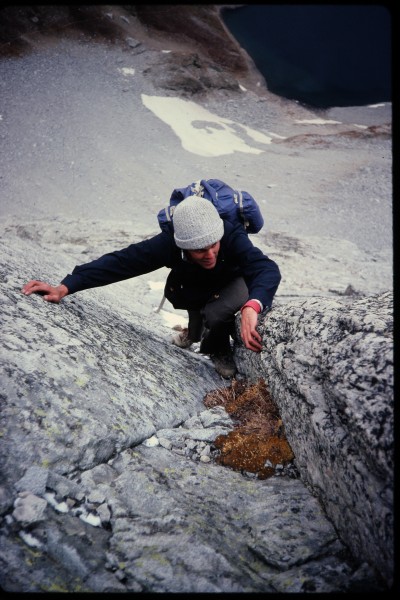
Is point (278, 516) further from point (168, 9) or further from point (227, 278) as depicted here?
point (168, 9)

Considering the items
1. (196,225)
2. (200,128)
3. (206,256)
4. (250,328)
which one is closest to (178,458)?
(250,328)

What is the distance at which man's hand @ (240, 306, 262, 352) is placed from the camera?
3998 millimetres

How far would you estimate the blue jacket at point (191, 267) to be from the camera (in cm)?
426

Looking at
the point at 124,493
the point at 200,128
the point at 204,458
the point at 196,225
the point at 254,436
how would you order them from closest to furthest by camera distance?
the point at 124,493 < the point at 204,458 < the point at 254,436 < the point at 196,225 < the point at 200,128

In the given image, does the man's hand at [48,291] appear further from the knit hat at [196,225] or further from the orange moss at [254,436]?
the orange moss at [254,436]

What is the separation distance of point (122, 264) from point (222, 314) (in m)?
1.27

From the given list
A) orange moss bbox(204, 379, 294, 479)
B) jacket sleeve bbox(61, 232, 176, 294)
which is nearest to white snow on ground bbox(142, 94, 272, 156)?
jacket sleeve bbox(61, 232, 176, 294)

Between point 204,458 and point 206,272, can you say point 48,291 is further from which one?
point 204,458

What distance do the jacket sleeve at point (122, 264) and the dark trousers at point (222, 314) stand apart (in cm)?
76

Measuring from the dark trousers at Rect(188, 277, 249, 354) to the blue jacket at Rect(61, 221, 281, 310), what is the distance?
4.5 inches

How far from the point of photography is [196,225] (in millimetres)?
3918

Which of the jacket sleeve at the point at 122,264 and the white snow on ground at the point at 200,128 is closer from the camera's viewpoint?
the jacket sleeve at the point at 122,264

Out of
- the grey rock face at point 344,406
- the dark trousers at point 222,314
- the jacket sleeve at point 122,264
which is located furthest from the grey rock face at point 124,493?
the dark trousers at point 222,314

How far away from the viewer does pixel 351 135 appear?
23.8 meters
